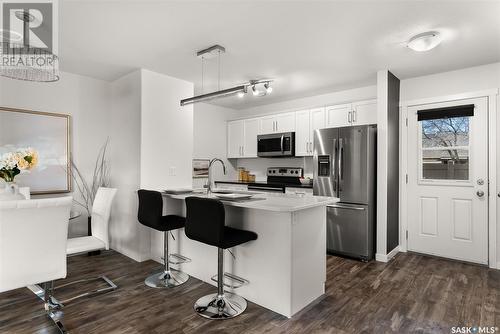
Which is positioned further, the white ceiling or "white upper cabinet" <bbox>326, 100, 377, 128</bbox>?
"white upper cabinet" <bbox>326, 100, 377, 128</bbox>

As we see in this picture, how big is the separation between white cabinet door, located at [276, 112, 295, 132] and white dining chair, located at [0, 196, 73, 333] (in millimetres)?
3779

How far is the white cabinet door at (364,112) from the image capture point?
4152 millimetres

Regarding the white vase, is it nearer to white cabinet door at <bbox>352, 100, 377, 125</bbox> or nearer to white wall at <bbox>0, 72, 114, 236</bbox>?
white wall at <bbox>0, 72, 114, 236</bbox>

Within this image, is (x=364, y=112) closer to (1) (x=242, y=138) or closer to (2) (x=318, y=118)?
(2) (x=318, y=118)

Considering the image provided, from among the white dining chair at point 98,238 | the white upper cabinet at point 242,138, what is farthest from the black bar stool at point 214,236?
the white upper cabinet at point 242,138

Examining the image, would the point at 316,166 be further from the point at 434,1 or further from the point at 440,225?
the point at 434,1

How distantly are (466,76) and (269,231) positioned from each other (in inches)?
130

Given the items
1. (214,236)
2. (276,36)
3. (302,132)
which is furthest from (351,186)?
(214,236)

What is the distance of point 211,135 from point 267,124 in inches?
45.0

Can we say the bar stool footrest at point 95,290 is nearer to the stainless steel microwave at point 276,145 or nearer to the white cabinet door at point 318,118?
the stainless steel microwave at point 276,145

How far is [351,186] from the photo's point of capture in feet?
12.5

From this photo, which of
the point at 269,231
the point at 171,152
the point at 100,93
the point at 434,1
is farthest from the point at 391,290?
the point at 100,93

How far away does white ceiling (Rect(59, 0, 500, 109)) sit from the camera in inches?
88.5

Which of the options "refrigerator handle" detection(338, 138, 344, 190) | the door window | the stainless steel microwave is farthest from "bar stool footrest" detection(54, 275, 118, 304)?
the door window
